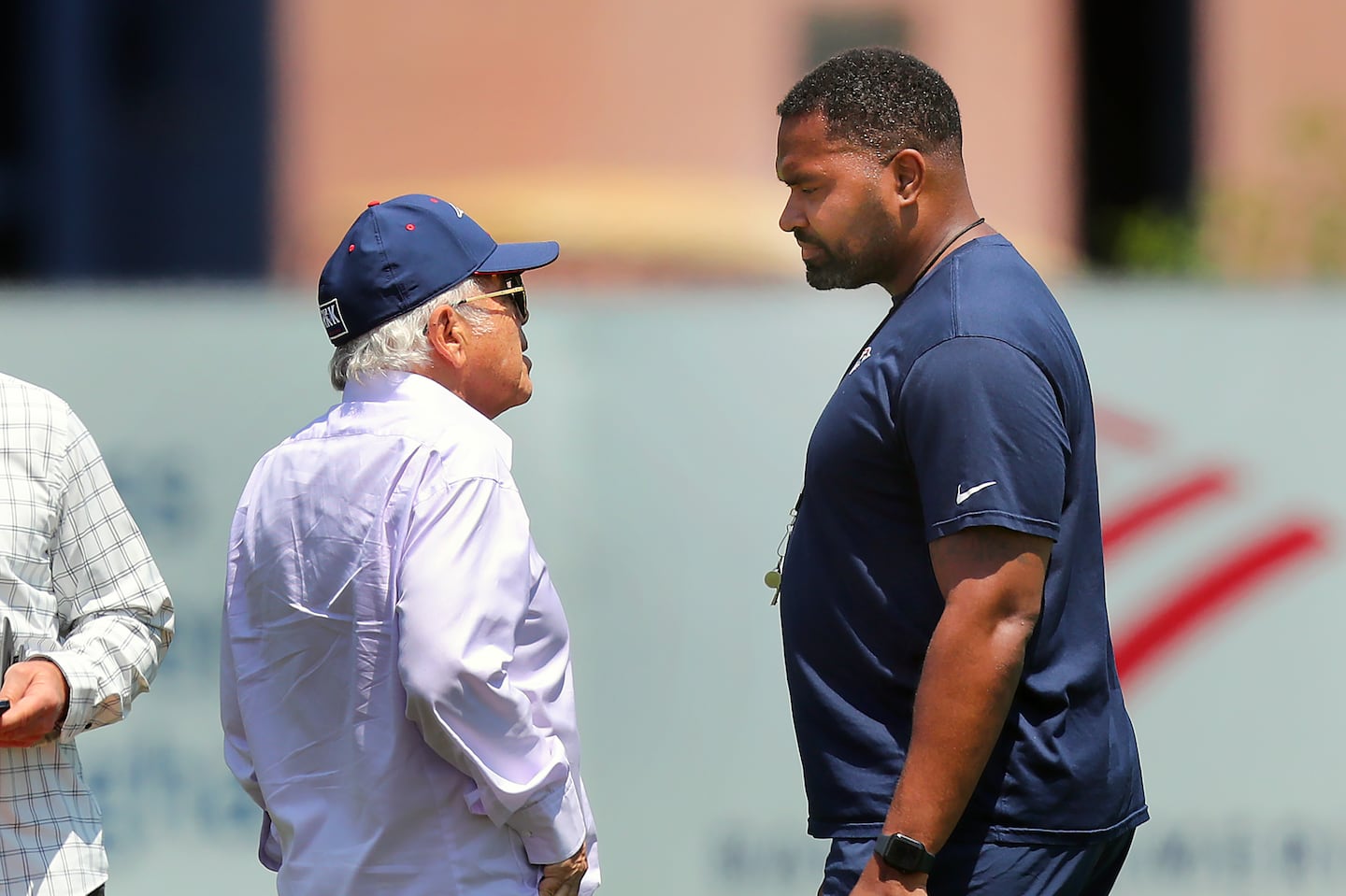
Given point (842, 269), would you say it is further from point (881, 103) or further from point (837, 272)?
point (881, 103)

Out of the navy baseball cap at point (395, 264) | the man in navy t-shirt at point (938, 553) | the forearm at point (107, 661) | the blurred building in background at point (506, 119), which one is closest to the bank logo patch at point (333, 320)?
the navy baseball cap at point (395, 264)

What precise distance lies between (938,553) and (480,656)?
622mm

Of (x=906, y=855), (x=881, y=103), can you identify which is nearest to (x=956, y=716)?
(x=906, y=855)

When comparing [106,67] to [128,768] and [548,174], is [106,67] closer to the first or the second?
[548,174]

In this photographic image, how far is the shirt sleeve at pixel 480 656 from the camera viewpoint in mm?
2096

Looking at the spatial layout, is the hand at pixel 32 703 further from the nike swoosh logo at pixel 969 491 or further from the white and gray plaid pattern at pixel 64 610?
the nike swoosh logo at pixel 969 491

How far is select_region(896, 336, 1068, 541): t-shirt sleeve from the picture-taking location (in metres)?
1.98

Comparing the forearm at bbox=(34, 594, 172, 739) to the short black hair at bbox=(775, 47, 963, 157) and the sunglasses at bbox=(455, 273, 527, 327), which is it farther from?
the short black hair at bbox=(775, 47, 963, 157)

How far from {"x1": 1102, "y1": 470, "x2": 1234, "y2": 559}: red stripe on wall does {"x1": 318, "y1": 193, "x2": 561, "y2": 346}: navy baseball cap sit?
8.62ft

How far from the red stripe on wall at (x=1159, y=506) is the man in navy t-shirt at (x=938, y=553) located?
7.62 ft

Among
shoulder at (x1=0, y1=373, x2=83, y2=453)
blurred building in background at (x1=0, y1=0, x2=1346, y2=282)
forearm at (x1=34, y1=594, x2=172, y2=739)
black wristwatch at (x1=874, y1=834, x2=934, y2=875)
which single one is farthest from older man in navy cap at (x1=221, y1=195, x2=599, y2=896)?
blurred building in background at (x1=0, y1=0, x2=1346, y2=282)

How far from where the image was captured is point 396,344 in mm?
2316

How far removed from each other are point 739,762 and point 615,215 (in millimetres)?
5507

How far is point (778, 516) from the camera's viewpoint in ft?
14.6
